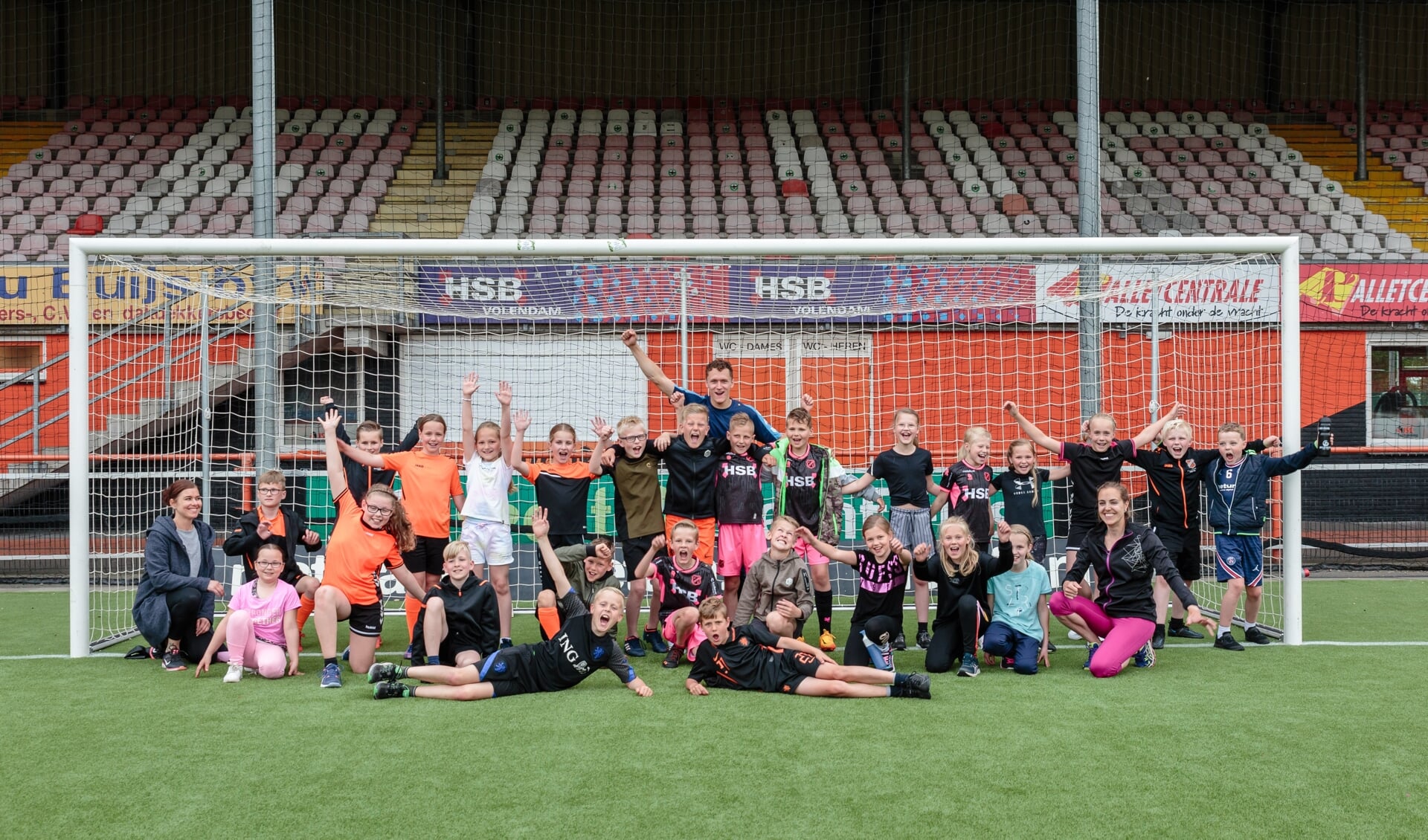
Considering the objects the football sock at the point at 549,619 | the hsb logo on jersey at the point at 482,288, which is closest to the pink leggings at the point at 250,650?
the football sock at the point at 549,619

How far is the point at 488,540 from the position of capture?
648cm

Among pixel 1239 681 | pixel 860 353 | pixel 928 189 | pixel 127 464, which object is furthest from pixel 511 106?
pixel 1239 681

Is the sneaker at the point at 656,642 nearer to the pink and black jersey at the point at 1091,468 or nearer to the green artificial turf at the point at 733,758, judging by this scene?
the green artificial turf at the point at 733,758

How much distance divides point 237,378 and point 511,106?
795 cm

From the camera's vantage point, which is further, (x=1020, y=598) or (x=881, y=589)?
(x=1020, y=598)

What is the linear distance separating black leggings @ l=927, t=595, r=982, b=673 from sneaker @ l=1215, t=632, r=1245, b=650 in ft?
5.58

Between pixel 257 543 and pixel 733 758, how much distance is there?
11.7 feet

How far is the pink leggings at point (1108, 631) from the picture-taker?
5594 mm

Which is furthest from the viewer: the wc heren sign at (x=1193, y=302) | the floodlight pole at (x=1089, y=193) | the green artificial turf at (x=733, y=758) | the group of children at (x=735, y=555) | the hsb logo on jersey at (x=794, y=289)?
the hsb logo on jersey at (x=794, y=289)

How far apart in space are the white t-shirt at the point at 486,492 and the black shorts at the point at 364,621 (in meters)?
0.83

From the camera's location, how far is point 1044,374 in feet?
40.3

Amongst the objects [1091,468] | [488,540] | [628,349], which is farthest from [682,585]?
[628,349]

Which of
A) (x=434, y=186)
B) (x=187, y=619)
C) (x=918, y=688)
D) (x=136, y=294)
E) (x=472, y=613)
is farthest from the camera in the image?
(x=434, y=186)

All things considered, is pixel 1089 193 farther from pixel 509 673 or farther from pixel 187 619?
pixel 187 619
